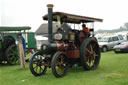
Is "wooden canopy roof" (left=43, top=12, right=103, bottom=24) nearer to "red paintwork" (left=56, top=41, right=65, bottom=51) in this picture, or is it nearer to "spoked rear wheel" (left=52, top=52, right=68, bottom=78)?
"red paintwork" (left=56, top=41, right=65, bottom=51)

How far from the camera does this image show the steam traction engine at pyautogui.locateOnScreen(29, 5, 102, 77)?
17.4 ft

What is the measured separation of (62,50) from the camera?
5.62 metres

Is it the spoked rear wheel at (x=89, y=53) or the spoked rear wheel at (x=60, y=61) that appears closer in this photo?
the spoked rear wheel at (x=60, y=61)

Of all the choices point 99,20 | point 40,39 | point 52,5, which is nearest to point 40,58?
point 52,5

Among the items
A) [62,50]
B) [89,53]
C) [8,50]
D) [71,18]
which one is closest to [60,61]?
[62,50]

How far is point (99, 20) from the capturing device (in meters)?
6.93

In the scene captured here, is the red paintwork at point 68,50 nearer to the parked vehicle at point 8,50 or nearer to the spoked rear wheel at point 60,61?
the spoked rear wheel at point 60,61

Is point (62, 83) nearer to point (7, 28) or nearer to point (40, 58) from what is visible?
point (40, 58)

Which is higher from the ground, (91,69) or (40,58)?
(40,58)

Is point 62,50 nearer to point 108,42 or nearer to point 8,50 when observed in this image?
point 8,50

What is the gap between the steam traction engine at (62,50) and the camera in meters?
5.32

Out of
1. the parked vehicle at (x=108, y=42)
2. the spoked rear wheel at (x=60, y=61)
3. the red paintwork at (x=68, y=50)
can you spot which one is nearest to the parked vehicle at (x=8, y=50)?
the red paintwork at (x=68, y=50)

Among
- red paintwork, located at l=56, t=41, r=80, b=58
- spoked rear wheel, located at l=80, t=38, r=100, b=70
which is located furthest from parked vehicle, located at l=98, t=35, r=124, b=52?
red paintwork, located at l=56, t=41, r=80, b=58

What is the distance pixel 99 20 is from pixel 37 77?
326 cm
